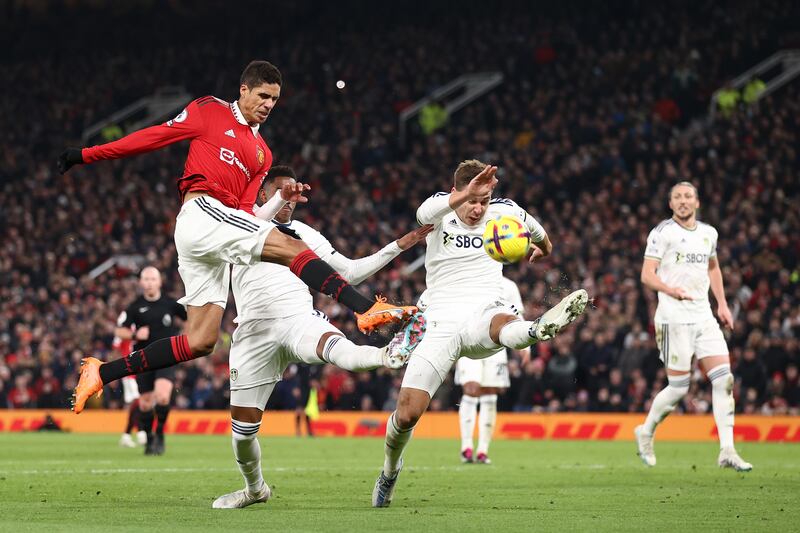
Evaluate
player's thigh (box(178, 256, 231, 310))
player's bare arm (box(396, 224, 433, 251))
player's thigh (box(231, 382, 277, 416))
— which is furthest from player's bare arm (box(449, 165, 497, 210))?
player's thigh (box(231, 382, 277, 416))

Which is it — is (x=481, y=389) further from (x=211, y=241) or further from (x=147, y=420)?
(x=211, y=241)

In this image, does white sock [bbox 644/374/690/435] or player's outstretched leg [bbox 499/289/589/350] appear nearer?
player's outstretched leg [bbox 499/289/589/350]

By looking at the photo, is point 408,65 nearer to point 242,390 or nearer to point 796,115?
point 796,115

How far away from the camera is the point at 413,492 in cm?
1035

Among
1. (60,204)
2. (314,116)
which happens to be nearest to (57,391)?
(60,204)

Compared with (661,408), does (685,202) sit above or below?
above

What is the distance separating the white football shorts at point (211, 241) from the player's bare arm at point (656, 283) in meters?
5.21

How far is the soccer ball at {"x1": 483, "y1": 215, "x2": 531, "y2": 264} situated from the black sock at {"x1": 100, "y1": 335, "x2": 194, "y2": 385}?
2.35 meters

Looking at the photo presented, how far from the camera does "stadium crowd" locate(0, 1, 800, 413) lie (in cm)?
2270

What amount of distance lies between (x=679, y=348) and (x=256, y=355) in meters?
5.58

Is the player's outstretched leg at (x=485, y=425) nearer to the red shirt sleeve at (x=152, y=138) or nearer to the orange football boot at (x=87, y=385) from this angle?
the orange football boot at (x=87, y=385)

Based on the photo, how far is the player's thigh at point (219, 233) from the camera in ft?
27.7

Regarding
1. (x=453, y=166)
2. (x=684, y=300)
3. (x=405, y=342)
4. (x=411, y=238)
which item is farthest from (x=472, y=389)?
(x=453, y=166)

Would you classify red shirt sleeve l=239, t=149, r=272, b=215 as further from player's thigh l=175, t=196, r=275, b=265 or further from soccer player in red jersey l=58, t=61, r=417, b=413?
player's thigh l=175, t=196, r=275, b=265
